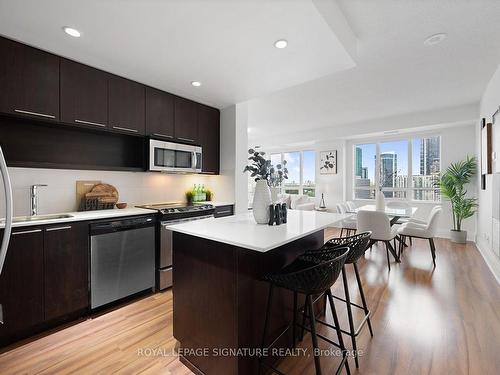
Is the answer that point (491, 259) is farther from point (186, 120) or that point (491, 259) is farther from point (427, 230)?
point (186, 120)

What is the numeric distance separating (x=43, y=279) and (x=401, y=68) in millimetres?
4423

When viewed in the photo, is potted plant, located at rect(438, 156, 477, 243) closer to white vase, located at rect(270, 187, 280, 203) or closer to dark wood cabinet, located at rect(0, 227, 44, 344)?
white vase, located at rect(270, 187, 280, 203)

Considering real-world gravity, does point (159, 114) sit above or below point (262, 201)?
above

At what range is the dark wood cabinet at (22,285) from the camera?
6.05 feet

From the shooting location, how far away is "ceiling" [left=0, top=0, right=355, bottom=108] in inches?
66.5

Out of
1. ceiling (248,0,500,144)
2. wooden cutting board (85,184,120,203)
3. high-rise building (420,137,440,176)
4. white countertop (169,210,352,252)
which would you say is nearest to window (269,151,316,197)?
ceiling (248,0,500,144)

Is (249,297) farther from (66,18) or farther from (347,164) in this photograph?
(347,164)

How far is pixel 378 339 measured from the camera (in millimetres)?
1928

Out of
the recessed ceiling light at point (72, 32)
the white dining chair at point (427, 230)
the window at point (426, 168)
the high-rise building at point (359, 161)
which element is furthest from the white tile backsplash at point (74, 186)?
the window at point (426, 168)

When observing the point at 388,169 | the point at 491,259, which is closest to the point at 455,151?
the point at 388,169

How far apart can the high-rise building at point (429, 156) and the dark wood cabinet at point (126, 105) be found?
6.10 meters

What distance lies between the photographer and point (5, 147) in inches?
90.9

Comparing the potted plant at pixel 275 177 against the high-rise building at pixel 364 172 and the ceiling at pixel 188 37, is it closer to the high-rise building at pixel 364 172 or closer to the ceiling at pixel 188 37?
the ceiling at pixel 188 37

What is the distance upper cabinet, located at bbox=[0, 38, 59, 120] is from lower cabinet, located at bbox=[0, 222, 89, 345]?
108 cm
